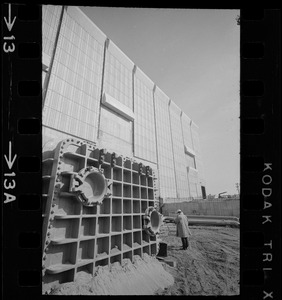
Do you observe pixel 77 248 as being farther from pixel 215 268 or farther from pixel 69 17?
pixel 69 17

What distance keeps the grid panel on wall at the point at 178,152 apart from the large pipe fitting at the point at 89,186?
2916cm

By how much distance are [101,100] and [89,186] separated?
54.2 ft

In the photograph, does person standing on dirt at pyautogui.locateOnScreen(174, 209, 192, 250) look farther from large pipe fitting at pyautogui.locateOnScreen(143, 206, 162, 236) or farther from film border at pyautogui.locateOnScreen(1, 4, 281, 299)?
film border at pyautogui.locateOnScreen(1, 4, 281, 299)

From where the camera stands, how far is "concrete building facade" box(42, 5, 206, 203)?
15484 millimetres

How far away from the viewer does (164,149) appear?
30.8m

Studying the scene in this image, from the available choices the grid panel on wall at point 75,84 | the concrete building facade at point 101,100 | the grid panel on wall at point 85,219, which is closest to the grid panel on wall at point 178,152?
the concrete building facade at point 101,100

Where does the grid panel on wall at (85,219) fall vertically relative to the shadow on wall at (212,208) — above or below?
above

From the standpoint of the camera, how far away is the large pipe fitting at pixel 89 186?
4.50m

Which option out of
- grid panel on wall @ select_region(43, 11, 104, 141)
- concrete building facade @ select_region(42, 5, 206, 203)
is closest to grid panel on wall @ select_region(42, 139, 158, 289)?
concrete building facade @ select_region(42, 5, 206, 203)

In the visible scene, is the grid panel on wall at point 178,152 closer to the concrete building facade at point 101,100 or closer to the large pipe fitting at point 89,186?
the concrete building facade at point 101,100
